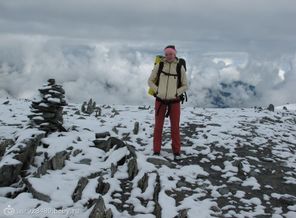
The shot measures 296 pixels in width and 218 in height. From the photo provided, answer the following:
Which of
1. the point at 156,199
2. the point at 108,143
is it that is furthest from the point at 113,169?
the point at 108,143

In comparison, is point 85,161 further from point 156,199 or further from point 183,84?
point 183,84

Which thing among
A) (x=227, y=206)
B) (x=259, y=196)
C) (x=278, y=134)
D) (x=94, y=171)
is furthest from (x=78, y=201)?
(x=278, y=134)

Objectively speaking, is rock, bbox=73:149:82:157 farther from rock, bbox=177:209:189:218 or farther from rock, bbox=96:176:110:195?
rock, bbox=177:209:189:218

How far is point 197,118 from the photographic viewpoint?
23.5 meters

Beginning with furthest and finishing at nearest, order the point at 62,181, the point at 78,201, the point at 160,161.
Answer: the point at 160,161
the point at 62,181
the point at 78,201

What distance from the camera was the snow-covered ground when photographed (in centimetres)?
1003

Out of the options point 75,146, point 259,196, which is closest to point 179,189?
point 259,196

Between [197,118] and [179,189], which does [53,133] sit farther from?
[197,118]

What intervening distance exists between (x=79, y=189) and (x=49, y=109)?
595cm

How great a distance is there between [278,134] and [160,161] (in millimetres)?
8740

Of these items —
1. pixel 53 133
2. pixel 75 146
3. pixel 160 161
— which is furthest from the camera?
pixel 53 133

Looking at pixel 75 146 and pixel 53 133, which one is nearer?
pixel 75 146

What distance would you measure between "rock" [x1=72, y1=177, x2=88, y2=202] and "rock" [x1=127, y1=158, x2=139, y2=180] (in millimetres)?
1572

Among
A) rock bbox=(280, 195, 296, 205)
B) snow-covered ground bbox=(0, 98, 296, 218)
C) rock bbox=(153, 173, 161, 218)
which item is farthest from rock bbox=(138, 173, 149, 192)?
rock bbox=(280, 195, 296, 205)
